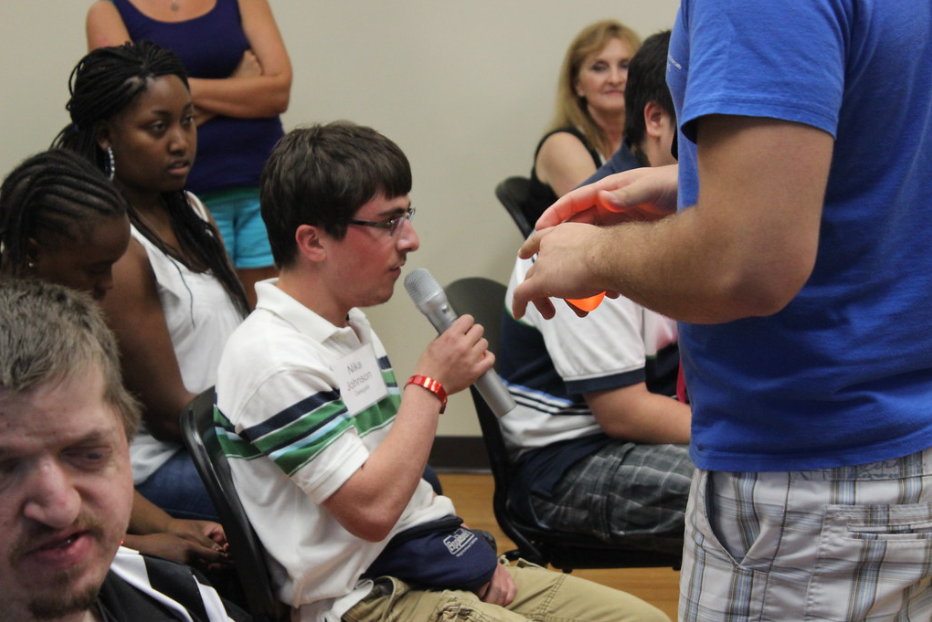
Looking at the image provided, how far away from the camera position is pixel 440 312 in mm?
1740

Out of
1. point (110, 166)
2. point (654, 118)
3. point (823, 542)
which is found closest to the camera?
point (823, 542)

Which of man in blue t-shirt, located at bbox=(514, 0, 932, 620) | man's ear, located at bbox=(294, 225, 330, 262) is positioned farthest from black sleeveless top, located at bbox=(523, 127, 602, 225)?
man in blue t-shirt, located at bbox=(514, 0, 932, 620)

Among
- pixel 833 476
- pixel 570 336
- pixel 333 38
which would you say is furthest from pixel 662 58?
pixel 333 38

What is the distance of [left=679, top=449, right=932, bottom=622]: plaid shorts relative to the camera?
3.37 feet

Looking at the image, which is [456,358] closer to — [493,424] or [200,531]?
[493,424]

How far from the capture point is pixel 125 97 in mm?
2324

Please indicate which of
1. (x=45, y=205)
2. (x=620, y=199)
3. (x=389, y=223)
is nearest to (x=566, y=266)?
(x=620, y=199)

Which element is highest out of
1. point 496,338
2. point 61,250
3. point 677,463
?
point 61,250

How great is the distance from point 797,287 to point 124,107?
74.7 inches

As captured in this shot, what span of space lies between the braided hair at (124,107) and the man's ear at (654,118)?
3.52ft

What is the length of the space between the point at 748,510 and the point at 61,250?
144 cm

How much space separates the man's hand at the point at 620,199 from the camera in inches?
47.9

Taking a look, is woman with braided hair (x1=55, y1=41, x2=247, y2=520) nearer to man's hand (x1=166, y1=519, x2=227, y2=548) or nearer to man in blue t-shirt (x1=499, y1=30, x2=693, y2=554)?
man's hand (x1=166, y1=519, x2=227, y2=548)

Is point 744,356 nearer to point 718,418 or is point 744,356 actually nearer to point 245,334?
point 718,418
